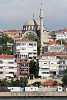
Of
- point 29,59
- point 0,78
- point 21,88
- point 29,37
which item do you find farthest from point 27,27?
point 21,88

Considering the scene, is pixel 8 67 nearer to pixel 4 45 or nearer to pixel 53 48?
pixel 4 45

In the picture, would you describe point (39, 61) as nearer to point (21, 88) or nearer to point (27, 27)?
point (21, 88)

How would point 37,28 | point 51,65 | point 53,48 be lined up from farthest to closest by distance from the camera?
point 37,28 < point 53,48 < point 51,65

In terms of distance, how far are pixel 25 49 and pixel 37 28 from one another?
25.1m

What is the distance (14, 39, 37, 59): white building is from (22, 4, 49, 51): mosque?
446 inches

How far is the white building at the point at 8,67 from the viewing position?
76944 millimetres

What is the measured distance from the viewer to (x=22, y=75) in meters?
77.1

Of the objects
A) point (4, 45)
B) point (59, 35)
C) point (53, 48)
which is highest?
point (59, 35)

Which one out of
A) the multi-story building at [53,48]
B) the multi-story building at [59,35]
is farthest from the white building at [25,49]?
the multi-story building at [59,35]

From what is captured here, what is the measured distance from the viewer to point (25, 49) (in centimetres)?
8519

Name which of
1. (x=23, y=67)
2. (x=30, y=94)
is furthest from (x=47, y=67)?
(x=30, y=94)

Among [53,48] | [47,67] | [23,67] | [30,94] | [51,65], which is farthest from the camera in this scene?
[53,48]

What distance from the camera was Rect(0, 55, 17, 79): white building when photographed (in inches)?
3029

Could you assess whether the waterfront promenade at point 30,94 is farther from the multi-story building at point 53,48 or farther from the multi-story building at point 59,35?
the multi-story building at point 59,35
